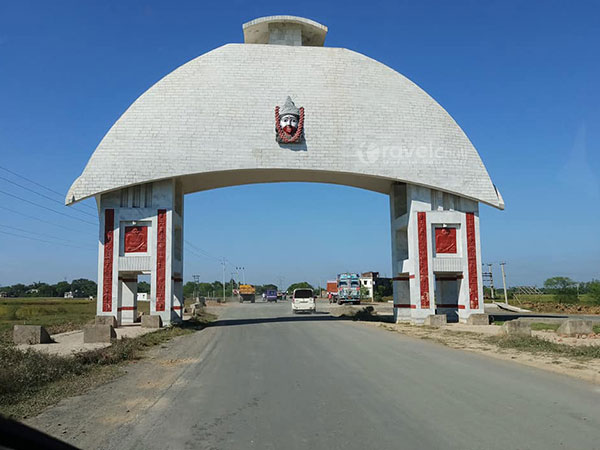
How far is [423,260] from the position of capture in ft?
102

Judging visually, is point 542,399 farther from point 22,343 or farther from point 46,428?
point 22,343

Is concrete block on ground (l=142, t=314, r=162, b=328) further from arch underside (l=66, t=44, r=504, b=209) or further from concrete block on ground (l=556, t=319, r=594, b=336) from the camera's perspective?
concrete block on ground (l=556, t=319, r=594, b=336)

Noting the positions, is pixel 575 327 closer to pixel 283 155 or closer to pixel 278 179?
pixel 283 155

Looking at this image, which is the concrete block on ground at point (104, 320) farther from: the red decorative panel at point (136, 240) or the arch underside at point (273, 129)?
the arch underside at point (273, 129)

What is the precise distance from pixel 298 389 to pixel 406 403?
89.1 inches

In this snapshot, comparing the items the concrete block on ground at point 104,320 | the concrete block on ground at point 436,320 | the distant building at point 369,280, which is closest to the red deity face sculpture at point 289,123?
the concrete block on ground at point 436,320

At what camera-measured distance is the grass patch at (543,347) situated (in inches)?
562

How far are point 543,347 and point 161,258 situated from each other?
20.9 meters

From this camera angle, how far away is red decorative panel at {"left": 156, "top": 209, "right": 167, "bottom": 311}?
29250mm

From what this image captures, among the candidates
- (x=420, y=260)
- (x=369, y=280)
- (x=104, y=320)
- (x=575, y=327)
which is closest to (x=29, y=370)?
(x=104, y=320)

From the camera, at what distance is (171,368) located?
1301 centimetres

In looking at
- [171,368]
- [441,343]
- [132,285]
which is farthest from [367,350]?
[132,285]

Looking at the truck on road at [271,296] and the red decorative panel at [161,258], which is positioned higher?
the red decorative panel at [161,258]

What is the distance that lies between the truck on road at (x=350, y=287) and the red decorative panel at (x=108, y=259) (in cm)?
4436
